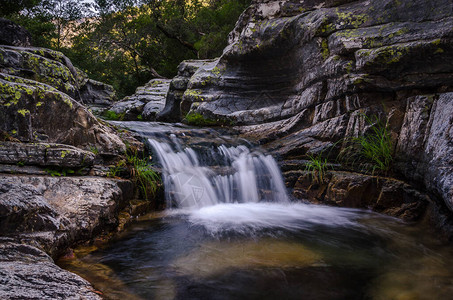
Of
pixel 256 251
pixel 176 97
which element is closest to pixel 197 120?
pixel 176 97

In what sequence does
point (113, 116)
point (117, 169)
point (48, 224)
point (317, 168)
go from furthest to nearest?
1. point (113, 116)
2. point (317, 168)
3. point (117, 169)
4. point (48, 224)

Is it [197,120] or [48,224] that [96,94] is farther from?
[48,224]

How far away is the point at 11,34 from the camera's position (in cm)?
593

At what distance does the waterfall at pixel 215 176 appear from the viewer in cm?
519

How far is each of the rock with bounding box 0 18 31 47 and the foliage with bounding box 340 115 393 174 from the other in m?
7.60

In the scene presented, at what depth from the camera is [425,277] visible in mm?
2625

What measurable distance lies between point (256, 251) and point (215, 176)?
2.64 meters

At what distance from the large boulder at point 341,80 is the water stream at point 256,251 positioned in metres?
1.14

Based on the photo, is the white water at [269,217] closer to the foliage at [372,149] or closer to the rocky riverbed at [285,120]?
the rocky riverbed at [285,120]

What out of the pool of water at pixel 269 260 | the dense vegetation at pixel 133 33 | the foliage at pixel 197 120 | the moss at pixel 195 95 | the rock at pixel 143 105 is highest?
the dense vegetation at pixel 133 33

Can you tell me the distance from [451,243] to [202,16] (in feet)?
60.6

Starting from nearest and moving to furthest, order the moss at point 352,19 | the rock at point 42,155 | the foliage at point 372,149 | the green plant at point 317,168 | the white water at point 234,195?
the rock at point 42,155 → the white water at point 234,195 → the foliage at point 372,149 → the green plant at point 317,168 → the moss at point 352,19

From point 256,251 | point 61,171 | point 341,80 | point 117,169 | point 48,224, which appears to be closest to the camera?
point 48,224

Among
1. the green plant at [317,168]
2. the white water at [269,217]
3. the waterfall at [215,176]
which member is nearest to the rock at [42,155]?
the waterfall at [215,176]
